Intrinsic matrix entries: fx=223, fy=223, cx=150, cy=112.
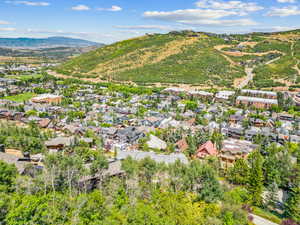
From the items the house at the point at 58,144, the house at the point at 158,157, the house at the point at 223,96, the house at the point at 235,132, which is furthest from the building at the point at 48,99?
the house at the point at 223,96

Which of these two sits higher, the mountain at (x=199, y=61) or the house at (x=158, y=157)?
the mountain at (x=199, y=61)

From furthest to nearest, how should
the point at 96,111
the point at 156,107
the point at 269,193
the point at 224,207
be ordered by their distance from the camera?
the point at 156,107 < the point at 96,111 < the point at 269,193 < the point at 224,207

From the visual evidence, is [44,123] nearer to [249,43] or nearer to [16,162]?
[16,162]

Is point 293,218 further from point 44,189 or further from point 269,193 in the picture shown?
point 44,189

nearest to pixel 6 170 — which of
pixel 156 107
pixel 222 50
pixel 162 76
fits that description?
pixel 156 107

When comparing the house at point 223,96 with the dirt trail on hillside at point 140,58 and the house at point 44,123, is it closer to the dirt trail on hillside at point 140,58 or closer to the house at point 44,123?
the house at point 44,123

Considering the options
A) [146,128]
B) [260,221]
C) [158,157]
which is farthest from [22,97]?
[260,221]

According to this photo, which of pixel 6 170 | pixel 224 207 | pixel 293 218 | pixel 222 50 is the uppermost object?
pixel 222 50
